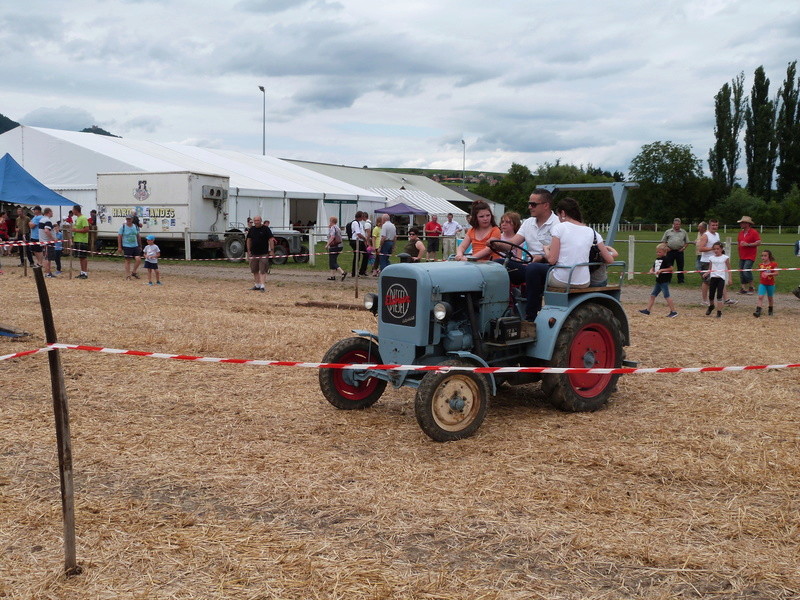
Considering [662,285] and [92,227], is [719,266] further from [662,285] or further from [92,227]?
[92,227]

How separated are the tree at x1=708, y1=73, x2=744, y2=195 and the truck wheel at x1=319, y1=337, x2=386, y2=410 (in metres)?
74.9

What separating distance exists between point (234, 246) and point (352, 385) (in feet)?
60.2

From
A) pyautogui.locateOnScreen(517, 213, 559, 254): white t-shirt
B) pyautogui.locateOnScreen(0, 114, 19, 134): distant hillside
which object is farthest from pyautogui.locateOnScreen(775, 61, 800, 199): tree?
pyautogui.locateOnScreen(0, 114, 19, 134): distant hillside

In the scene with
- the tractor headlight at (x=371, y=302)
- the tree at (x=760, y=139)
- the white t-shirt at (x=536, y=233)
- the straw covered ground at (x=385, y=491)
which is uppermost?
the tree at (x=760, y=139)

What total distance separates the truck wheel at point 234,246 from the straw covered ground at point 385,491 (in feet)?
52.7

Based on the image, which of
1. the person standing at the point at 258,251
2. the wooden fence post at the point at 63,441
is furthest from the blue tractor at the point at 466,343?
the person standing at the point at 258,251

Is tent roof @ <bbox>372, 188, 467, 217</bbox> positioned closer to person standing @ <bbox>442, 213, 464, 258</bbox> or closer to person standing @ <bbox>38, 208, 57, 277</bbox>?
person standing @ <bbox>442, 213, 464, 258</bbox>

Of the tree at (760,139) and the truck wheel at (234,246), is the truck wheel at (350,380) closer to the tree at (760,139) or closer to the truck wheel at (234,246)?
the truck wheel at (234,246)

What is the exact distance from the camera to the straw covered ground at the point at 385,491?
3.30 metres

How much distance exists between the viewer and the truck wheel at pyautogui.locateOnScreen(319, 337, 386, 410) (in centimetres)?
598

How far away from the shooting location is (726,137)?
7300cm

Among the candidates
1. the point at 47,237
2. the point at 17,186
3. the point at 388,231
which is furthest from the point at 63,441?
the point at 17,186

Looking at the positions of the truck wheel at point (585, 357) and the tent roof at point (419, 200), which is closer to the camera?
the truck wheel at point (585, 357)

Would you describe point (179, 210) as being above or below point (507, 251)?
above
